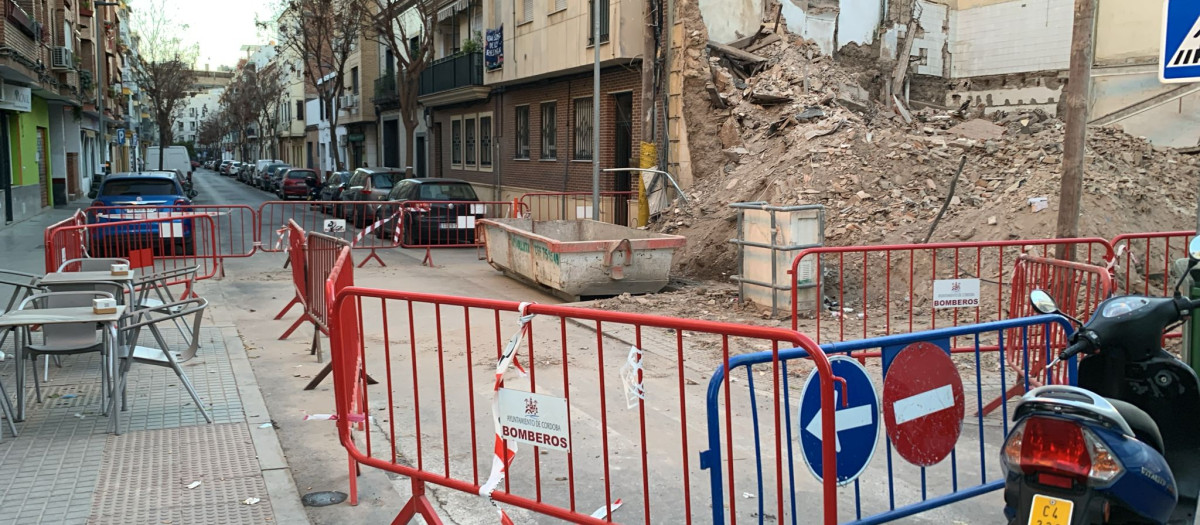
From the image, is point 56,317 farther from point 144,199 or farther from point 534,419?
point 144,199

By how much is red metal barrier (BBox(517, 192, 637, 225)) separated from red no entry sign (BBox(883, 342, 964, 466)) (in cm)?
1387

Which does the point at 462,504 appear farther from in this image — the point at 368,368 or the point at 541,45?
the point at 541,45

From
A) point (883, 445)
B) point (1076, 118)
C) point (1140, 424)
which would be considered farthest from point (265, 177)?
point (1140, 424)

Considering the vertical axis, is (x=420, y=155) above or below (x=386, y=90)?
below

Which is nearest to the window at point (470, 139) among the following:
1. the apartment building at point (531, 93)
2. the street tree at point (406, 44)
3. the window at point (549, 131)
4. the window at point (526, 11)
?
the apartment building at point (531, 93)

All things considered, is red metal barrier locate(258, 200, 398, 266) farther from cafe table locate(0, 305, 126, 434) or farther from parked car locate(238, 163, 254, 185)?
parked car locate(238, 163, 254, 185)

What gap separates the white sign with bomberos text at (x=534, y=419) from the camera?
3535mm

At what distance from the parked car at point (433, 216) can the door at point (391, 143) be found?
2143 centimetres

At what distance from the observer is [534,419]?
3.62 metres

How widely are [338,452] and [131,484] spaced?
1.20m

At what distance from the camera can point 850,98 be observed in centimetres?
1708

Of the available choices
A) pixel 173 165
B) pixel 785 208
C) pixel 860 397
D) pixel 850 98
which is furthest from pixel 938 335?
pixel 173 165

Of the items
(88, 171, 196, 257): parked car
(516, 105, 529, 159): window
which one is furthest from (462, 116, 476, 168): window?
(88, 171, 196, 257): parked car

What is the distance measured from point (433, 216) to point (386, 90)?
22.8m
